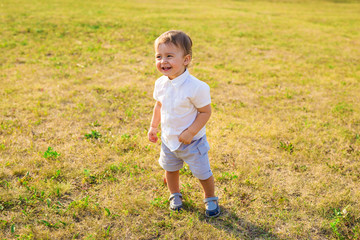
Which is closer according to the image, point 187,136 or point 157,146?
point 187,136

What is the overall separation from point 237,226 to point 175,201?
2.72ft

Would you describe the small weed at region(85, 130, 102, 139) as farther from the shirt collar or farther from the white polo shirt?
the shirt collar

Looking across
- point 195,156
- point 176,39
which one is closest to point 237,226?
point 195,156

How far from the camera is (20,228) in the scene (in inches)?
133

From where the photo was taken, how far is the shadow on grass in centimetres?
338

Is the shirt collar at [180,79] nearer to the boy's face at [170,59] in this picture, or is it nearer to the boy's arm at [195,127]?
the boy's face at [170,59]

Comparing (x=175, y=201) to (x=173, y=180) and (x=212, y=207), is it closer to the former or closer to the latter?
(x=173, y=180)

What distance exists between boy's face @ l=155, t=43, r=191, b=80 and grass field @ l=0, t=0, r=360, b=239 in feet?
5.94

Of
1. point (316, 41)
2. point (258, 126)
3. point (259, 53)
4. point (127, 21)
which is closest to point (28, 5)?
point (127, 21)

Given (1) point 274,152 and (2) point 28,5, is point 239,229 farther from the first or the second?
(2) point 28,5

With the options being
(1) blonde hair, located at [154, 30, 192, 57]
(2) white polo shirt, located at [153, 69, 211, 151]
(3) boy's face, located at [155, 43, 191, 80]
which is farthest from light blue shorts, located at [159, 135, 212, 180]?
(1) blonde hair, located at [154, 30, 192, 57]

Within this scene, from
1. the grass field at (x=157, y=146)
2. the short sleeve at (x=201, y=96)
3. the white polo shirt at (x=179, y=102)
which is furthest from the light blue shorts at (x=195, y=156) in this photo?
the grass field at (x=157, y=146)

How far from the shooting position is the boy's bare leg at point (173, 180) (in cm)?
373

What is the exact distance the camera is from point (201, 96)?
10.0 feet
